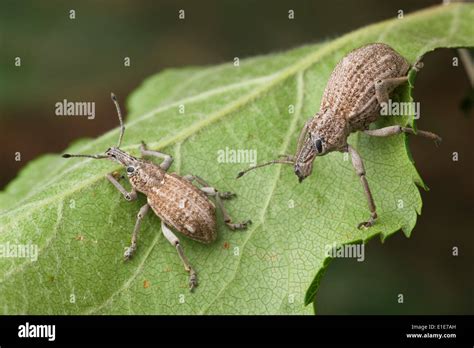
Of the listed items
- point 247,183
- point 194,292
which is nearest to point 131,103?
point 247,183

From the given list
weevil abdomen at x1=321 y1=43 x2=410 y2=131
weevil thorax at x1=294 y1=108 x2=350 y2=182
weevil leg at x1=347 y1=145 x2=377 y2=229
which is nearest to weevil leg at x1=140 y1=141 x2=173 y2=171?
weevil thorax at x1=294 y1=108 x2=350 y2=182

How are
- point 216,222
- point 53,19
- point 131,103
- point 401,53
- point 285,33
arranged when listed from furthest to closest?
1. point 285,33
2. point 53,19
3. point 131,103
4. point 401,53
5. point 216,222

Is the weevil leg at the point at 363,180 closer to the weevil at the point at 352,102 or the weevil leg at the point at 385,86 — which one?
the weevil at the point at 352,102

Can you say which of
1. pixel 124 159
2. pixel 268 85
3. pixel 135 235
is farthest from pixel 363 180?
pixel 124 159

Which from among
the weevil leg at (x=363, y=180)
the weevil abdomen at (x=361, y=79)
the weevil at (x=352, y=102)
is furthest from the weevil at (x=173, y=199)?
the weevil abdomen at (x=361, y=79)

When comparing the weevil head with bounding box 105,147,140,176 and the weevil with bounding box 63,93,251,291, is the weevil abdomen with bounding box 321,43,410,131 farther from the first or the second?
the weevil head with bounding box 105,147,140,176

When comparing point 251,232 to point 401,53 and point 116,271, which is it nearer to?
point 116,271
